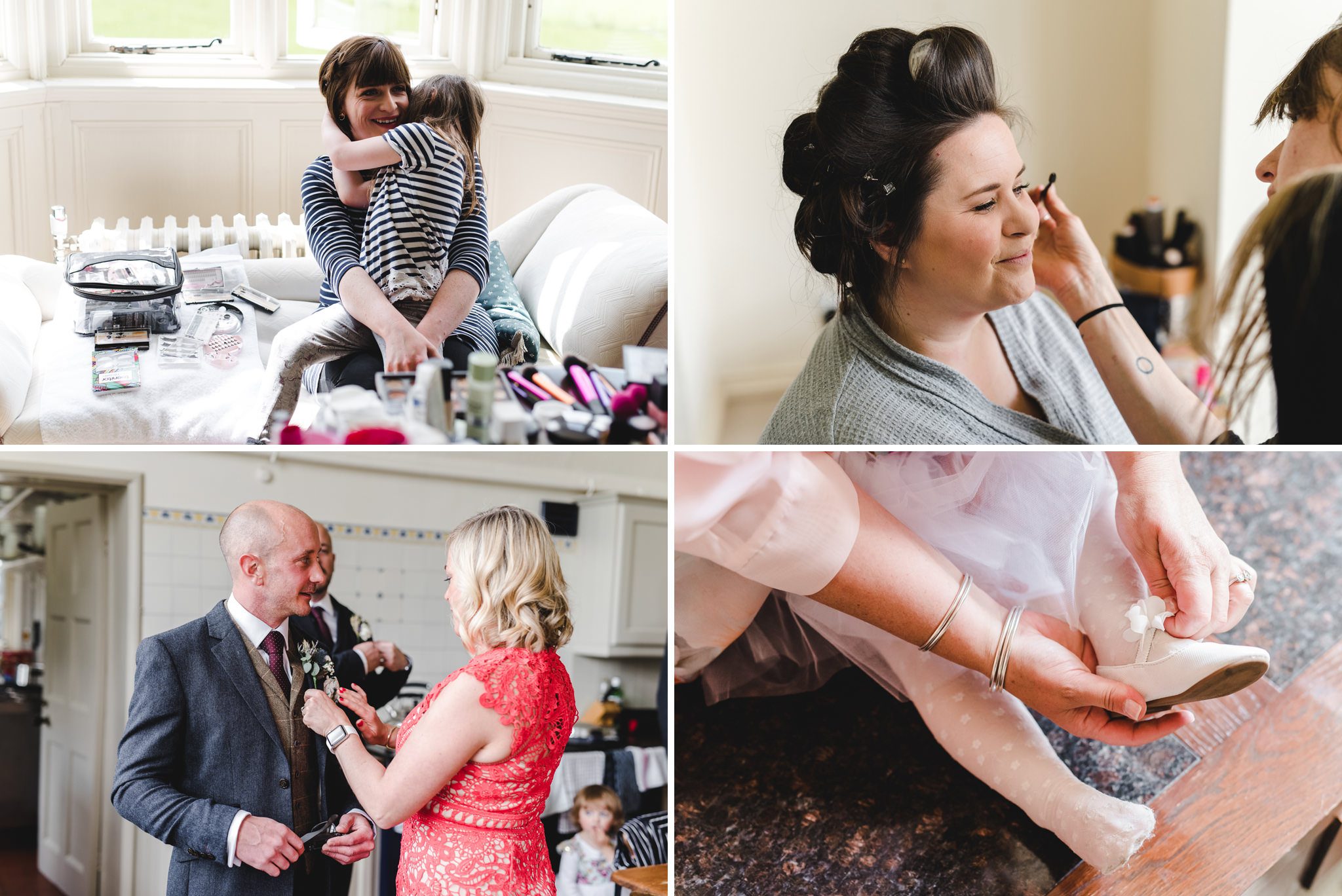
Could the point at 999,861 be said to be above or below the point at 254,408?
below

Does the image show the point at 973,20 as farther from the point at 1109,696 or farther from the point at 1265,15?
the point at 1109,696

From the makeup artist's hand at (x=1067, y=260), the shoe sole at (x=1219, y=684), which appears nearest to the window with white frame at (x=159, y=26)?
the makeup artist's hand at (x=1067, y=260)

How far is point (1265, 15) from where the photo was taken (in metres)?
1.48

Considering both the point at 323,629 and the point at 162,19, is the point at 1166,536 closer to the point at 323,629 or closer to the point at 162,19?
the point at 323,629

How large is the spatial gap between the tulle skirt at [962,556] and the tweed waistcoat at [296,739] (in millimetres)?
574

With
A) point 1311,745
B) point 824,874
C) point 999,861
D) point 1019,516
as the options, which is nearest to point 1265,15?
point 1019,516

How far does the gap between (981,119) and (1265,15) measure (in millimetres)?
501

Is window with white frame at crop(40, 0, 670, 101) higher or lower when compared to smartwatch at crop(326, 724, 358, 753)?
higher

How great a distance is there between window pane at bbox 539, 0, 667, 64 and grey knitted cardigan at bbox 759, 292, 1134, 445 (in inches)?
17.7

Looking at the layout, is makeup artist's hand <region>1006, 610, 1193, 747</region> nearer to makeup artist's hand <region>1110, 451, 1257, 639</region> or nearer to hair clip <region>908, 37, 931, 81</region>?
makeup artist's hand <region>1110, 451, 1257, 639</region>

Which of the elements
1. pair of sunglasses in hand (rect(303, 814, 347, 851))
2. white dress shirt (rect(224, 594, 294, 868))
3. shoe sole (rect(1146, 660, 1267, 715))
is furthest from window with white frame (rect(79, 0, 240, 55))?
shoe sole (rect(1146, 660, 1267, 715))

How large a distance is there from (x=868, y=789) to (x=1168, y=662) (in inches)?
19.5

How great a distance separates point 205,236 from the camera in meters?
1.26

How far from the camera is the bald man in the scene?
1.35m
